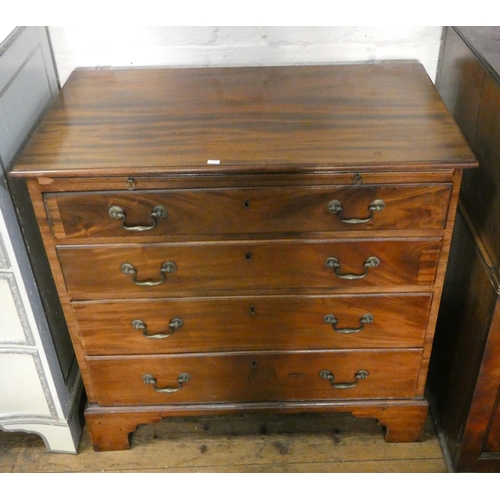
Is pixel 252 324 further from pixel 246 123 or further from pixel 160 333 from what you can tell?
pixel 246 123

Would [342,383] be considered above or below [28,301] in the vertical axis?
below

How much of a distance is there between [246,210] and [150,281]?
0.99 feet

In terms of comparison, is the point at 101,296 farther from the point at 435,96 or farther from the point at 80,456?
the point at 435,96

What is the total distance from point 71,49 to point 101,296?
72 centimetres

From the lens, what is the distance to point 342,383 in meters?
1.54

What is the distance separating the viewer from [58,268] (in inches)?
51.4

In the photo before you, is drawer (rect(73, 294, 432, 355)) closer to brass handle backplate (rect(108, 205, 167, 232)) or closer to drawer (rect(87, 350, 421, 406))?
drawer (rect(87, 350, 421, 406))

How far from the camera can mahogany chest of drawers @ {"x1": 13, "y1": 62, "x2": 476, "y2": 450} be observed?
3.85 ft

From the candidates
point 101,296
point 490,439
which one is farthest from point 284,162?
point 490,439

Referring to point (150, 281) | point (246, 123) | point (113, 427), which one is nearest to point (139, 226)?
point (150, 281)

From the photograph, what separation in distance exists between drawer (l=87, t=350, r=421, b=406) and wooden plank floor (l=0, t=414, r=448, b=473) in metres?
0.21

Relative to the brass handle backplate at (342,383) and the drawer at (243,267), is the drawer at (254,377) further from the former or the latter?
the drawer at (243,267)

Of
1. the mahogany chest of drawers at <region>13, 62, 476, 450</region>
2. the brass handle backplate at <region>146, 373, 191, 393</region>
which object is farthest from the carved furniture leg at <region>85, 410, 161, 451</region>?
the brass handle backplate at <region>146, 373, 191, 393</region>

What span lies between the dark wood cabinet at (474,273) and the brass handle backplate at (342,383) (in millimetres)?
267
